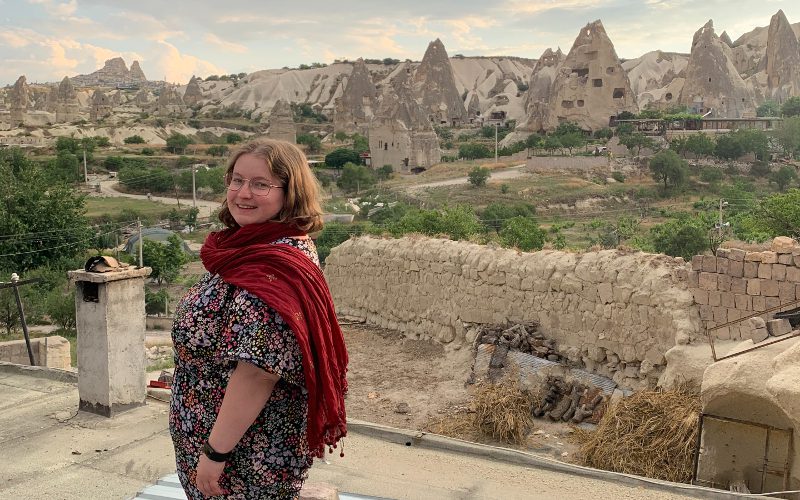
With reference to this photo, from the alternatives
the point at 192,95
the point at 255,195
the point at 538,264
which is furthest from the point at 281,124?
the point at 192,95

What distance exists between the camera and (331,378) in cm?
216

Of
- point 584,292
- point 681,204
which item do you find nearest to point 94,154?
point 681,204

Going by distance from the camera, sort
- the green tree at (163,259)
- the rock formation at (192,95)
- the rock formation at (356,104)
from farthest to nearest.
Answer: the rock formation at (192,95) → the rock formation at (356,104) → the green tree at (163,259)

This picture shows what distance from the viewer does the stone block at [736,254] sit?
665 cm

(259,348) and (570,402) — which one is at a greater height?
(259,348)

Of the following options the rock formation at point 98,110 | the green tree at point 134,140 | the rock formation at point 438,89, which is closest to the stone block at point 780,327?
the green tree at point 134,140

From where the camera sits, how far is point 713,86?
57.0 meters

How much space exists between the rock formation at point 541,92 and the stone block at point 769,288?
1858 inches

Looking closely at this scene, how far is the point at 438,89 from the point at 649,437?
242ft

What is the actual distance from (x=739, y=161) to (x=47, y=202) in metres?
29.9

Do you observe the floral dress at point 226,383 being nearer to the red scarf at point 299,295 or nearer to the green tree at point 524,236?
the red scarf at point 299,295

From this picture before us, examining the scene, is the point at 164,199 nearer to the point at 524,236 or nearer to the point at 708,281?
the point at 524,236

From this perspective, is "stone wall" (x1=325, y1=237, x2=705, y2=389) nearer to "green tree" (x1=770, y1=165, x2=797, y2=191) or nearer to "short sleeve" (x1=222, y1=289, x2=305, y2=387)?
"short sleeve" (x1=222, y1=289, x2=305, y2=387)

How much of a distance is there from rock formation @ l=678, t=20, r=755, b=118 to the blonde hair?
194 feet
